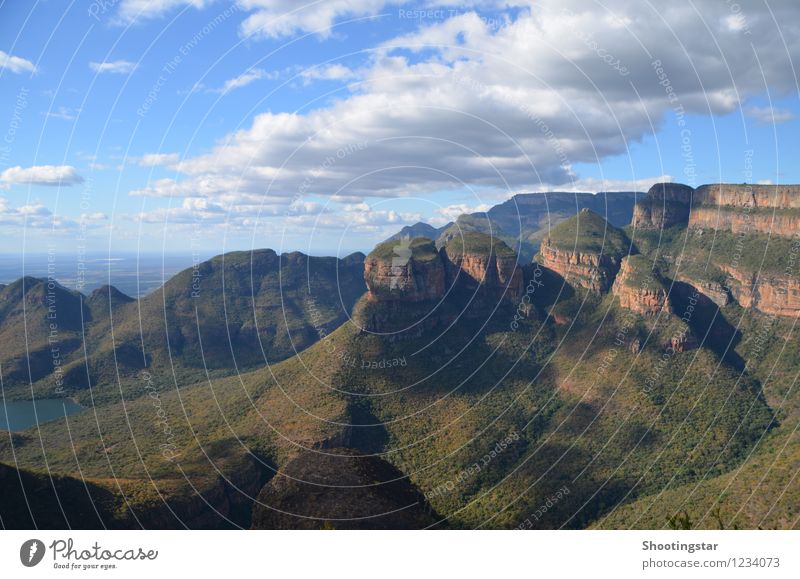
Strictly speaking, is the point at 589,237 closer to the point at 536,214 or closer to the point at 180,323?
the point at 180,323

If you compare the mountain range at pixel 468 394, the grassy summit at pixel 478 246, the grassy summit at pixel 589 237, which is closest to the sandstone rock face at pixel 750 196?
the mountain range at pixel 468 394

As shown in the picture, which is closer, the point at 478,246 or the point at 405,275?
the point at 405,275

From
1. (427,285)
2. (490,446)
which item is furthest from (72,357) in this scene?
(490,446)

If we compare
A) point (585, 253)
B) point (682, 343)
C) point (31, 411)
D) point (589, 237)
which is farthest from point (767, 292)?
point (31, 411)

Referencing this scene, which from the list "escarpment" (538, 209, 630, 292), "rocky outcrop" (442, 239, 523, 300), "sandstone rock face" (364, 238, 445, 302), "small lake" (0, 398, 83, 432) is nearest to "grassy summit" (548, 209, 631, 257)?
"escarpment" (538, 209, 630, 292)

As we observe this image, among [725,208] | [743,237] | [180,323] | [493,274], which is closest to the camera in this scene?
[493,274]

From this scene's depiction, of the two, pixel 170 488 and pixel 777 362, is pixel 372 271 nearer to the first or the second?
pixel 170 488

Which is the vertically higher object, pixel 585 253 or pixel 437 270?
pixel 585 253
